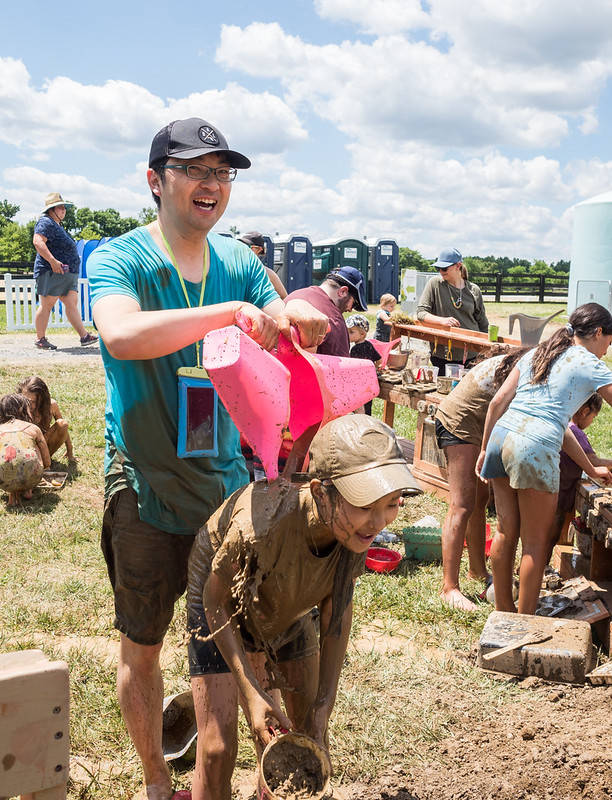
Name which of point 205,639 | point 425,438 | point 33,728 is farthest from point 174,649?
point 425,438

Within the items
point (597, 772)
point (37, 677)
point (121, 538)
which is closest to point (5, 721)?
point (37, 677)

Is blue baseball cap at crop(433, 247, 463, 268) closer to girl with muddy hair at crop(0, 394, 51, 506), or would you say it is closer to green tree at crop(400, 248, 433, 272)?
girl with muddy hair at crop(0, 394, 51, 506)

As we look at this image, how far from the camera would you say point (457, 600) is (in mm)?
4418

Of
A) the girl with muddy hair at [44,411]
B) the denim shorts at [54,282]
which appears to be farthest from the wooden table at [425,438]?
the denim shorts at [54,282]

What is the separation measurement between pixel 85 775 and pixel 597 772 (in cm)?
189

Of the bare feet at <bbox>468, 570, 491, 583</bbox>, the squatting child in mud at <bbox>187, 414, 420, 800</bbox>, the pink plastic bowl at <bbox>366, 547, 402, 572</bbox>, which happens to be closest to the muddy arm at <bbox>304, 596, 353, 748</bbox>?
the squatting child in mud at <bbox>187, 414, 420, 800</bbox>

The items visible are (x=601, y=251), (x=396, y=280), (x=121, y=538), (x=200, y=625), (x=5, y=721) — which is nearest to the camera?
(x=5, y=721)

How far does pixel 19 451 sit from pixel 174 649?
249cm

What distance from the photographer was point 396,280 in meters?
25.0

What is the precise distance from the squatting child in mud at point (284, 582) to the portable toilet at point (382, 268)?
2297cm

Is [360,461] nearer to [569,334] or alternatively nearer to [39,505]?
[569,334]

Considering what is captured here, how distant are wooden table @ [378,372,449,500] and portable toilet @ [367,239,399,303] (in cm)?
1821

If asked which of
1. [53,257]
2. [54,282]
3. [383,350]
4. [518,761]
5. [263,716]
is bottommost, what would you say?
[518,761]

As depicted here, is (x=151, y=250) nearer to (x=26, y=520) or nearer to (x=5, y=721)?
(x=5, y=721)
